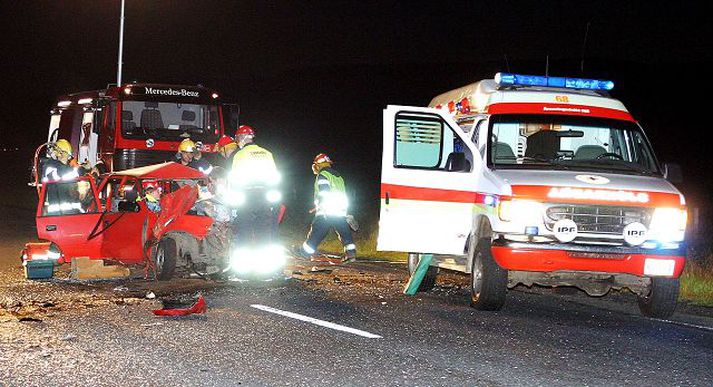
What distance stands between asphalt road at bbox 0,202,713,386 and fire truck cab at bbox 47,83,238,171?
8575mm

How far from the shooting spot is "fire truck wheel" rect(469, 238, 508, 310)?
898 cm

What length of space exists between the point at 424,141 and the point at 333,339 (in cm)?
393

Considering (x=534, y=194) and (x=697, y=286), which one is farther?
(x=697, y=286)

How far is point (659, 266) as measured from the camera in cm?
870

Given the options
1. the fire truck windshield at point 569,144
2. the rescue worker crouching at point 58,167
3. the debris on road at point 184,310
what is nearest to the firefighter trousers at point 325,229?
the rescue worker crouching at point 58,167

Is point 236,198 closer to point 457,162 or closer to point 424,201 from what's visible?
point 424,201

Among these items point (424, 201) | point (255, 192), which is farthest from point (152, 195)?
point (424, 201)

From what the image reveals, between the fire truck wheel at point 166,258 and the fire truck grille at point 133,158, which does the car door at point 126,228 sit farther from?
the fire truck grille at point 133,158

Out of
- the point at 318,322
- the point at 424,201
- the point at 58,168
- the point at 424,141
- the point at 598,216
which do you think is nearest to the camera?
the point at 318,322

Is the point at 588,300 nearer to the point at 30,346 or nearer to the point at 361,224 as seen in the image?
the point at 30,346

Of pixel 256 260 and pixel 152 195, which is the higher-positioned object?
pixel 152 195

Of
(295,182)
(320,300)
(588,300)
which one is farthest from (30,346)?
(295,182)

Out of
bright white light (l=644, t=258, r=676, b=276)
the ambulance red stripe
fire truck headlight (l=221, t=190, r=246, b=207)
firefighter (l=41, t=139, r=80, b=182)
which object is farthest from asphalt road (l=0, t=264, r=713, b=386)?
firefighter (l=41, t=139, r=80, b=182)

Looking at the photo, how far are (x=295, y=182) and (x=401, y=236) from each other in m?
35.5
